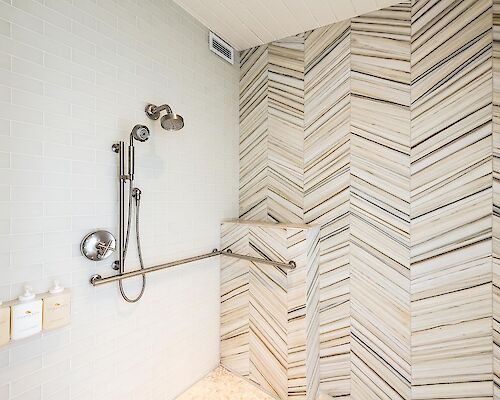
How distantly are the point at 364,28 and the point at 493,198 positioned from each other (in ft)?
3.93

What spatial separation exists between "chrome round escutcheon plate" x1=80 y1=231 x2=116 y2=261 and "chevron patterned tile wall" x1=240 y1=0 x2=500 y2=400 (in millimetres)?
1109

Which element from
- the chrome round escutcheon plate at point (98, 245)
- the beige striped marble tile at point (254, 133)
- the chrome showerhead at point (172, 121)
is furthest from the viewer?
the beige striped marble tile at point (254, 133)

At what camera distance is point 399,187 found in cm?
162

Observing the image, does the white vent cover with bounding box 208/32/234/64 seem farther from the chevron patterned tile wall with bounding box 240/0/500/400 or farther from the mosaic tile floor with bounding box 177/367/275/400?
the mosaic tile floor with bounding box 177/367/275/400

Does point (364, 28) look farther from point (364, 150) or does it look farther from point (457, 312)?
point (457, 312)

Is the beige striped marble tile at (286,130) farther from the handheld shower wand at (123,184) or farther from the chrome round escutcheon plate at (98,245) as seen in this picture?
the chrome round escutcheon plate at (98,245)

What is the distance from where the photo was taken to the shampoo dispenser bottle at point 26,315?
0.95 metres

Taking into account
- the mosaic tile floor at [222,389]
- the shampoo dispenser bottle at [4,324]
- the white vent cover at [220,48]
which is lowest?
the mosaic tile floor at [222,389]

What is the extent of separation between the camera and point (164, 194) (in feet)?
5.14

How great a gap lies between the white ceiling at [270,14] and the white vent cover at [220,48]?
43 millimetres

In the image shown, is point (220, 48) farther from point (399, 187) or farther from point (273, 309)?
point (273, 309)

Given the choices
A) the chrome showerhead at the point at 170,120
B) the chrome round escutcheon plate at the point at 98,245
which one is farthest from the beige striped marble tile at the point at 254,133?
the chrome round escutcheon plate at the point at 98,245

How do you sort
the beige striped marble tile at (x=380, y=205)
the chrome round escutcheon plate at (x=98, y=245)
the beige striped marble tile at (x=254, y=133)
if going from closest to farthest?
the chrome round escutcheon plate at (x=98, y=245)
the beige striped marble tile at (x=380, y=205)
the beige striped marble tile at (x=254, y=133)

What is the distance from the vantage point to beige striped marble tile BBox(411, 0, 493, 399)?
4.73 feet
